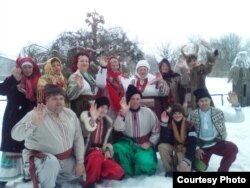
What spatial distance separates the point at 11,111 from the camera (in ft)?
15.1

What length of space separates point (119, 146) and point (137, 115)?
51 cm

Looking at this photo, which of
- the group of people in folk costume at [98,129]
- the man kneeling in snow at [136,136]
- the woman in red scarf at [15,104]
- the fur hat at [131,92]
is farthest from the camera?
the fur hat at [131,92]

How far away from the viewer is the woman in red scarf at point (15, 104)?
4.53m

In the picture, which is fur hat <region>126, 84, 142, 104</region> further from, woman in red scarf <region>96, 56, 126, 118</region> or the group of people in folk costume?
woman in red scarf <region>96, 56, 126, 118</region>

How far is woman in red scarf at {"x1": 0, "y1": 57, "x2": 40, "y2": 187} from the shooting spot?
4531 mm

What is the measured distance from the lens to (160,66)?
220 inches

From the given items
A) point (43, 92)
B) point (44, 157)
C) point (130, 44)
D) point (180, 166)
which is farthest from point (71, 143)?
point (130, 44)

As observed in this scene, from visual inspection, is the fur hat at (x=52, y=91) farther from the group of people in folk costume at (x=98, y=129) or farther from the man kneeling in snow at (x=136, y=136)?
the man kneeling in snow at (x=136, y=136)

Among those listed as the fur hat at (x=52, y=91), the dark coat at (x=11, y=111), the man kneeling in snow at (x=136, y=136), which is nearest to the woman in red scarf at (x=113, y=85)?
the man kneeling in snow at (x=136, y=136)

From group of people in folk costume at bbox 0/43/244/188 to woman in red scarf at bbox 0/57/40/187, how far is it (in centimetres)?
1

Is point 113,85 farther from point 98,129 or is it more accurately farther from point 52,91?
point 52,91

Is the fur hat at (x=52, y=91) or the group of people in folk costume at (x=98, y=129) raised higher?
the fur hat at (x=52, y=91)

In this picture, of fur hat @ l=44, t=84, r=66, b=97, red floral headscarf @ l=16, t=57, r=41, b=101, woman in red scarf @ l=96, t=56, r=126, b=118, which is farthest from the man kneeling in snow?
red floral headscarf @ l=16, t=57, r=41, b=101

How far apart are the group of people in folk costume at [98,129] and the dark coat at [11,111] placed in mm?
12
